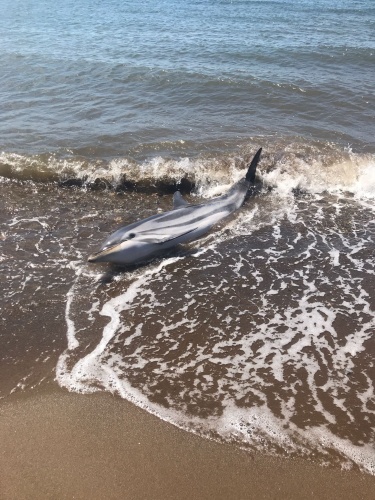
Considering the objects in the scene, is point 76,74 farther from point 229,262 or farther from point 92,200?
point 229,262

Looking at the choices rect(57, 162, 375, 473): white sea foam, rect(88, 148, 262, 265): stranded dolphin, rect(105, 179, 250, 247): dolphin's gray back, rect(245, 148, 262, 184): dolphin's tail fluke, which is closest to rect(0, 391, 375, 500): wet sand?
rect(57, 162, 375, 473): white sea foam

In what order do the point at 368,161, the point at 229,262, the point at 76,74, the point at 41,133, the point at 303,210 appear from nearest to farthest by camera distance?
the point at 229,262
the point at 303,210
the point at 368,161
the point at 41,133
the point at 76,74

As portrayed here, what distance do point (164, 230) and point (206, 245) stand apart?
3.26ft

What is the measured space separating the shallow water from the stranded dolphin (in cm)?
28

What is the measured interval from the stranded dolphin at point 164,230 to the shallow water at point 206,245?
10.9 inches

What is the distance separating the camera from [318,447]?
5102 millimetres

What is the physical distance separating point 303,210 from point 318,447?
661 cm

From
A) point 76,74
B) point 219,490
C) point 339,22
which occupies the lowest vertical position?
point 219,490

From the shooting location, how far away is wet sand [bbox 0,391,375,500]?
4.69 meters

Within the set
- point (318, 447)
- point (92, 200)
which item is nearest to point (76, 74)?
point (92, 200)

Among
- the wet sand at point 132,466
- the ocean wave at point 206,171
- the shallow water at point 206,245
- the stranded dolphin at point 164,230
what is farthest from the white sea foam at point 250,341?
the ocean wave at point 206,171

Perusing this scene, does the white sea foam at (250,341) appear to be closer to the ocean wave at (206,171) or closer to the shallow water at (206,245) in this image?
the shallow water at (206,245)

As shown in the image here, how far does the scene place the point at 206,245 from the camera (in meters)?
9.35

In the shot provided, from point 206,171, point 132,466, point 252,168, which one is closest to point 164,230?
point 252,168
